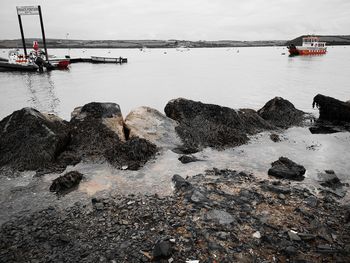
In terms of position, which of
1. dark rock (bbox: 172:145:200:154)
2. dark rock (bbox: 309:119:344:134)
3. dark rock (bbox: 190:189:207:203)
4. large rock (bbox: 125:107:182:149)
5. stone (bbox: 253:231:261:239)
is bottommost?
dark rock (bbox: 309:119:344:134)

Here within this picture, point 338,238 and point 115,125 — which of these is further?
point 115,125

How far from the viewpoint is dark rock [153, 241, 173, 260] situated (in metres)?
4.59

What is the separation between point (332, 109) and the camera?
1449cm

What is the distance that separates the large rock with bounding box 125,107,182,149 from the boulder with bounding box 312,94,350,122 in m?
8.56

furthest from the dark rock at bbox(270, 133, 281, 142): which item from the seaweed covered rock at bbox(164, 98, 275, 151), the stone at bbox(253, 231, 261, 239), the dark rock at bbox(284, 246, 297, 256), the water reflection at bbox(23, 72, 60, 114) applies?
the water reflection at bbox(23, 72, 60, 114)

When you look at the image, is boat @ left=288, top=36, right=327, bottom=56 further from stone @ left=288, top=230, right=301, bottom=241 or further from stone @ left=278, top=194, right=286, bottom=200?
stone @ left=288, top=230, right=301, bottom=241

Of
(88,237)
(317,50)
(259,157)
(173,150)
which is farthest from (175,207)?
(317,50)

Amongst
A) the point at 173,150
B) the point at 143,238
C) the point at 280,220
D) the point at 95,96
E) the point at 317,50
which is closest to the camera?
the point at 143,238

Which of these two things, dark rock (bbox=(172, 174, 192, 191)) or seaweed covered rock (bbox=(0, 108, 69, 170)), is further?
seaweed covered rock (bbox=(0, 108, 69, 170))

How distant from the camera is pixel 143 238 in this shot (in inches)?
200

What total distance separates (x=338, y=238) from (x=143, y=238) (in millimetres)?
3717

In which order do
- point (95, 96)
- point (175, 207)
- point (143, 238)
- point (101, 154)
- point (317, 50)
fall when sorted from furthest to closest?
point (317, 50)
point (95, 96)
point (101, 154)
point (175, 207)
point (143, 238)

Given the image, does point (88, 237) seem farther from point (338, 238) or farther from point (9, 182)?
point (338, 238)

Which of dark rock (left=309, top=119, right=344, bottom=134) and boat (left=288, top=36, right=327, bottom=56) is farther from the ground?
boat (left=288, top=36, right=327, bottom=56)
